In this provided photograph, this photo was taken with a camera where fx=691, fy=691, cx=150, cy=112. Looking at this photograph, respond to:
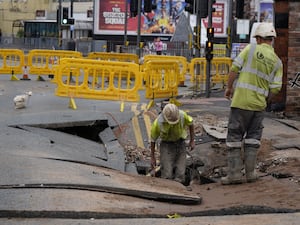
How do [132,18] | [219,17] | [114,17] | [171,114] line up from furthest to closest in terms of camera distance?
[132,18] → [114,17] → [219,17] → [171,114]

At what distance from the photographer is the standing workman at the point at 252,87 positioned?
27.7 ft

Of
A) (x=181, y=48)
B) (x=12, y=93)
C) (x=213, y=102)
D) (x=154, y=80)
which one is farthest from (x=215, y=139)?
(x=181, y=48)

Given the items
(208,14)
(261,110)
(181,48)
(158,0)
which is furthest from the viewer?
(158,0)

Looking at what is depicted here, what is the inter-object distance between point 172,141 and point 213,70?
52.7ft

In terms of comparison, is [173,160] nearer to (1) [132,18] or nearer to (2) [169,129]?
(2) [169,129]

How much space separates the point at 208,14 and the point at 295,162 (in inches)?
504

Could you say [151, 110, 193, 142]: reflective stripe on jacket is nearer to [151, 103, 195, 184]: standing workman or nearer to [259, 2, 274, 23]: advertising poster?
[151, 103, 195, 184]: standing workman

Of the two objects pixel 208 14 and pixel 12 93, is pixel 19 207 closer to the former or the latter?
pixel 12 93

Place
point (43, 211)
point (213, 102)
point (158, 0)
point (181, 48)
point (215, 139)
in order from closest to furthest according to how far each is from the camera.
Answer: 1. point (43, 211)
2. point (215, 139)
3. point (213, 102)
4. point (181, 48)
5. point (158, 0)

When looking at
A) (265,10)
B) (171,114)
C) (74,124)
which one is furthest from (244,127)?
(265,10)

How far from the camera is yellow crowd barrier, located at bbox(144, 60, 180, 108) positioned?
16938 millimetres

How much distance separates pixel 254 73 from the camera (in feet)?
27.8

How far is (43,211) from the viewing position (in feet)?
20.6

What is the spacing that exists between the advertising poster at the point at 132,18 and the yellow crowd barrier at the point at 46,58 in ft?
83.0
